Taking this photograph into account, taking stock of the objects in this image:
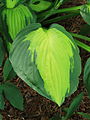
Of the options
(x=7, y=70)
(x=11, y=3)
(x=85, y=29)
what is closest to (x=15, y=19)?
(x=11, y=3)

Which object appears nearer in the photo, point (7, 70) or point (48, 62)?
point (48, 62)

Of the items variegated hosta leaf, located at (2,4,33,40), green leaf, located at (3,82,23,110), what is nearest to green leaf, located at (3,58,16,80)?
green leaf, located at (3,82,23,110)

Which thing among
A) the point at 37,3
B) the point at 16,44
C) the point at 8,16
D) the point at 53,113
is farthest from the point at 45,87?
the point at 37,3

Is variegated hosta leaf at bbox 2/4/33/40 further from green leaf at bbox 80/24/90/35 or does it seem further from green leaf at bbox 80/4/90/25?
green leaf at bbox 80/24/90/35

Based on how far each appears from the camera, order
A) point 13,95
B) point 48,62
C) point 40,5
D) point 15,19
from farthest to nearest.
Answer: point 40,5 < point 13,95 < point 15,19 < point 48,62

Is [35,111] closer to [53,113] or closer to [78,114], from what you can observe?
[53,113]

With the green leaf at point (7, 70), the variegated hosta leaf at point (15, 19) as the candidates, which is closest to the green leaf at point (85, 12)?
the variegated hosta leaf at point (15, 19)

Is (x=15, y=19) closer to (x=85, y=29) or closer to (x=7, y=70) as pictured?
(x=7, y=70)
